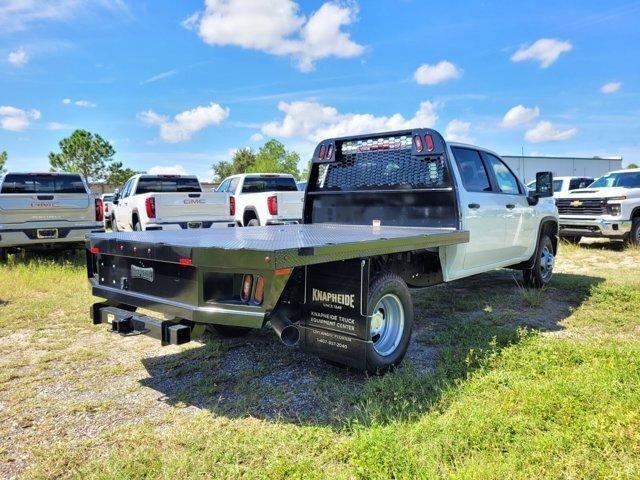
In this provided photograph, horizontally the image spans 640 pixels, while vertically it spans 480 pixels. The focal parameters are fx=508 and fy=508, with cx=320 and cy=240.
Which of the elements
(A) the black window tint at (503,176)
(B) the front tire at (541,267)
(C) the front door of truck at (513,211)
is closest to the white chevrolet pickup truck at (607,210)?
(B) the front tire at (541,267)

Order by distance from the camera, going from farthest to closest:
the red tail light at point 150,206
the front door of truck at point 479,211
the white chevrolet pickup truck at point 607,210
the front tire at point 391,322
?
1. the white chevrolet pickup truck at point 607,210
2. the red tail light at point 150,206
3. the front door of truck at point 479,211
4. the front tire at point 391,322

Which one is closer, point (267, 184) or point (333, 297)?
point (333, 297)

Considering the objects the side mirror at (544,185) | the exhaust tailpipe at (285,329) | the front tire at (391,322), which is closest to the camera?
the exhaust tailpipe at (285,329)

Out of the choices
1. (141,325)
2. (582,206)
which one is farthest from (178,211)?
(582,206)

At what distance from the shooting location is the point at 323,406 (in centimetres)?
365

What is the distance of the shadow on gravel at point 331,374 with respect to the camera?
3.59 meters

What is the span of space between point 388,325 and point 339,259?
3.75 feet

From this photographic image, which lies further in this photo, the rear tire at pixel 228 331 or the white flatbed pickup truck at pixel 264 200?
the white flatbed pickup truck at pixel 264 200

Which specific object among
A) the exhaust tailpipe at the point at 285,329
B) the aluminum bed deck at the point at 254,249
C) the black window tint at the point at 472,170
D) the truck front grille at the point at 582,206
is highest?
the black window tint at the point at 472,170

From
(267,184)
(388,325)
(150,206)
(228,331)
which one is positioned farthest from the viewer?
(267,184)

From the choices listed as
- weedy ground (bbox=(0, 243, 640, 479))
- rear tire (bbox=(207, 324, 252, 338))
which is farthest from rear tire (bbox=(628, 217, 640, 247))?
rear tire (bbox=(207, 324, 252, 338))

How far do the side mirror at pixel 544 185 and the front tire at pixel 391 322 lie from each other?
373 centimetres

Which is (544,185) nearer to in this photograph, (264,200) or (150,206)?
(264,200)

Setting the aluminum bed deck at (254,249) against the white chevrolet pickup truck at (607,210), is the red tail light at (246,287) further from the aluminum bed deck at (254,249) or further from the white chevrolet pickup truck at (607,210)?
the white chevrolet pickup truck at (607,210)
